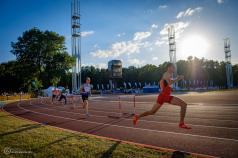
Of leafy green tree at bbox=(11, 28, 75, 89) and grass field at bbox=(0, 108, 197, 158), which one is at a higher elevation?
leafy green tree at bbox=(11, 28, 75, 89)

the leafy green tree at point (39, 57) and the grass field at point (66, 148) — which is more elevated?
the leafy green tree at point (39, 57)

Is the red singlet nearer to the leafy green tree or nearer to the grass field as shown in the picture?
the grass field

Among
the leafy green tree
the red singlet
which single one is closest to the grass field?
the red singlet

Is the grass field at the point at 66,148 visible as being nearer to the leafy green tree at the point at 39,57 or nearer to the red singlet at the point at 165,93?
the red singlet at the point at 165,93

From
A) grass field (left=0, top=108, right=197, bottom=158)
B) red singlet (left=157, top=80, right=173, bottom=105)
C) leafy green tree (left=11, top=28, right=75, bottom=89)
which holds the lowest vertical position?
grass field (left=0, top=108, right=197, bottom=158)

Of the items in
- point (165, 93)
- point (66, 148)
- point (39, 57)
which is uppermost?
point (39, 57)

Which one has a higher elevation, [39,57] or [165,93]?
[39,57]

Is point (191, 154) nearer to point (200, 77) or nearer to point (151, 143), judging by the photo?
point (151, 143)

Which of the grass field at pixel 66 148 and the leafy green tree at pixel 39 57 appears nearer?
the grass field at pixel 66 148

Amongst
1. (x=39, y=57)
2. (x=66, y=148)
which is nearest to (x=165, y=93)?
(x=66, y=148)

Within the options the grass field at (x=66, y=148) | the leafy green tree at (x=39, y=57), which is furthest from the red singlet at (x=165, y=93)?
the leafy green tree at (x=39, y=57)

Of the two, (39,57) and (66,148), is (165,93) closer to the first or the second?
(66,148)

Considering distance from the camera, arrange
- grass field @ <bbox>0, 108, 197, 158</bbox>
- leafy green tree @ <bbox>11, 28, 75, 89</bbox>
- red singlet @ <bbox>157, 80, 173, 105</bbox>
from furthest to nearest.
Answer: leafy green tree @ <bbox>11, 28, 75, 89</bbox> → red singlet @ <bbox>157, 80, 173, 105</bbox> → grass field @ <bbox>0, 108, 197, 158</bbox>

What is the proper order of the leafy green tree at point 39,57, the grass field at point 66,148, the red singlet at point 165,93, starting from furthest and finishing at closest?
the leafy green tree at point 39,57, the red singlet at point 165,93, the grass field at point 66,148
